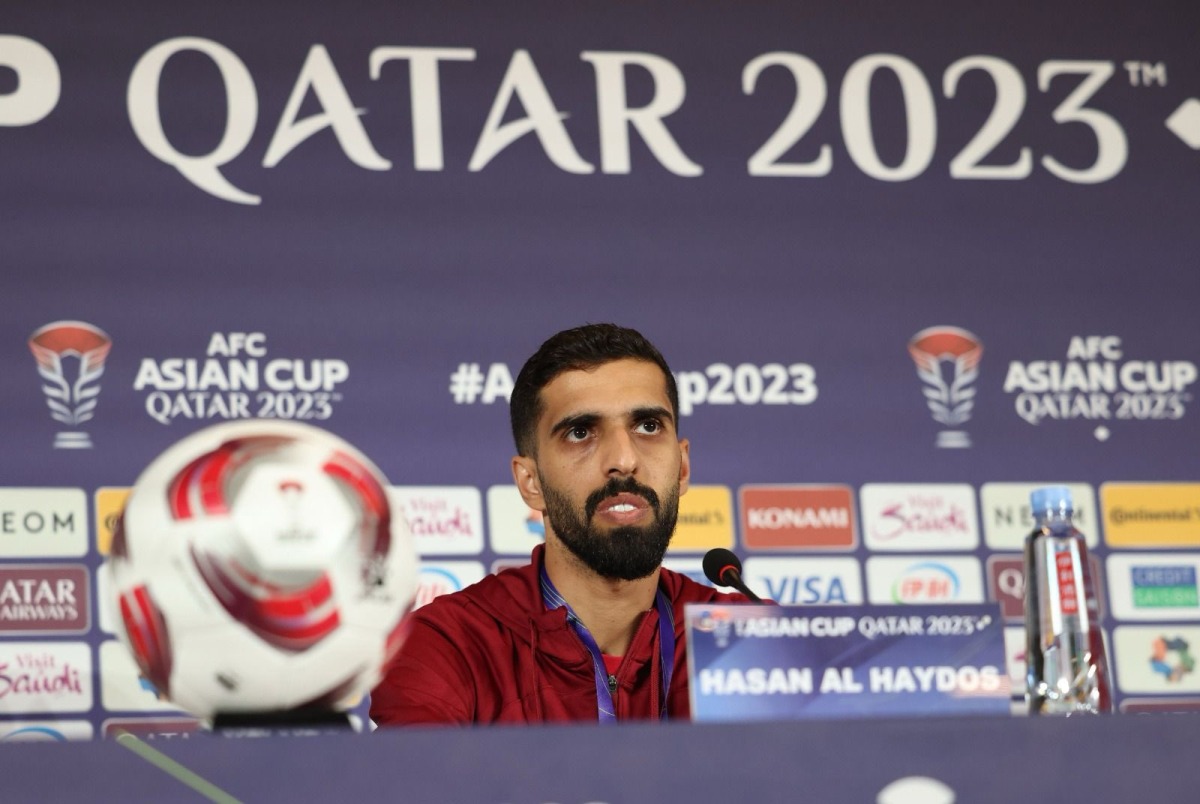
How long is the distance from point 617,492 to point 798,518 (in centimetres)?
106

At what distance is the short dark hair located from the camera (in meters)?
2.35

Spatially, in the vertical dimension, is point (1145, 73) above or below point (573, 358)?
above

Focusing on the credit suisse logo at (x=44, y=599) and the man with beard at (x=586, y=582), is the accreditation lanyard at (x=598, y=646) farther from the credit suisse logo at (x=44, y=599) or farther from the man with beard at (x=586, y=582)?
the credit suisse logo at (x=44, y=599)

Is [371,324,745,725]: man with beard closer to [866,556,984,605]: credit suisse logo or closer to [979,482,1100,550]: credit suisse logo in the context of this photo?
[866,556,984,605]: credit suisse logo

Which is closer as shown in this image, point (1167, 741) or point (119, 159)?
point (1167, 741)

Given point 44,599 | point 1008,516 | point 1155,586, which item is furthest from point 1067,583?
point 44,599

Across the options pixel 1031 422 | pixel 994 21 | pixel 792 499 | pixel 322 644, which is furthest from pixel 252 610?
pixel 994 21

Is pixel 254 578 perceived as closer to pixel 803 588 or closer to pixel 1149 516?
pixel 803 588

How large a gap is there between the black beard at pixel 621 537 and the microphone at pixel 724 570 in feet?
1.00

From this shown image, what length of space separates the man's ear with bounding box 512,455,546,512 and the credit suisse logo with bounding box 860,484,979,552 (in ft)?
3.50

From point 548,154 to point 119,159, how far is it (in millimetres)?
833

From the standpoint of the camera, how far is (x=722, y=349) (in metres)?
3.29

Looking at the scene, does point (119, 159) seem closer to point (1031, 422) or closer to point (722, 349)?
point (722, 349)

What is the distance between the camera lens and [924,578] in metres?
3.27
